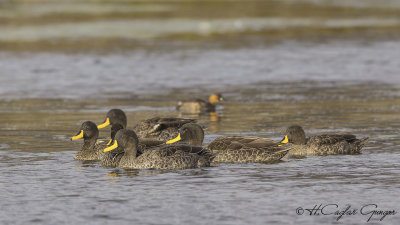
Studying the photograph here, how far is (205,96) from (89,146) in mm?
10222

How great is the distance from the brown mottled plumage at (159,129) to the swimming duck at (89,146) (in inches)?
66.9

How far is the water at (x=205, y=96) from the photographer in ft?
38.5

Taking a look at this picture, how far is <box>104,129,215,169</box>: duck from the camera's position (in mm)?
14305

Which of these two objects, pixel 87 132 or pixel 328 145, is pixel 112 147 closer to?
pixel 87 132

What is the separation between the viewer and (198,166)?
1442 cm

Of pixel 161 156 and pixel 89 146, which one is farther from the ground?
pixel 89 146

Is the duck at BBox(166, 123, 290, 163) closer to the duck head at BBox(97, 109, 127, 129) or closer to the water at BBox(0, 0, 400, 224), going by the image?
the water at BBox(0, 0, 400, 224)

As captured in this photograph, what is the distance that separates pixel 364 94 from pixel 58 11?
48.0m

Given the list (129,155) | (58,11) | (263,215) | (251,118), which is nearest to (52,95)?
(251,118)

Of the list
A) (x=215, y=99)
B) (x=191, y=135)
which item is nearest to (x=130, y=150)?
(x=191, y=135)

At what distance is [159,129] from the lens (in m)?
17.8

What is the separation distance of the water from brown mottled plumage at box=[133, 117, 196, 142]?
712mm

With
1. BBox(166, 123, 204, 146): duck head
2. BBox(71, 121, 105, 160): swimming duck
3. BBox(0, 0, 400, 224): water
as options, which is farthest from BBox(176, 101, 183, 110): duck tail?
BBox(166, 123, 204, 146): duck head

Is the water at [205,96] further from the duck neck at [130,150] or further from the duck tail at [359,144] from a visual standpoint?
the duck neck at [130,150]
